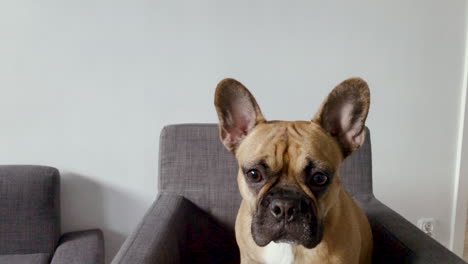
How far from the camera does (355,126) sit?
3.60 feet

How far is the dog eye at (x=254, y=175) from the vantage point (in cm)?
107

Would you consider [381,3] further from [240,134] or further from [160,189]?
[160,189]

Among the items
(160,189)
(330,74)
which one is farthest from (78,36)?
(330,74)

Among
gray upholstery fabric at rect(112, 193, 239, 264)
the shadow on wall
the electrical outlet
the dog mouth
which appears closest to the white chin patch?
the dog mouth

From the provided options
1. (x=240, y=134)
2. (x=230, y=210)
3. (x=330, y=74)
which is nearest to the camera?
(x=240, y=134)

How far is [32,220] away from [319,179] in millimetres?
1354

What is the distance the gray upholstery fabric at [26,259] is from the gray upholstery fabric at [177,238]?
0.68m

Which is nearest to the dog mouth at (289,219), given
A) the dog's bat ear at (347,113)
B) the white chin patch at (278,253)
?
the white chin patch at (278,253)

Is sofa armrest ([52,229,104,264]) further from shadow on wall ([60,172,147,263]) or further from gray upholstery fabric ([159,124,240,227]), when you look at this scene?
gray upholstery fabric ([159,124,240,227])

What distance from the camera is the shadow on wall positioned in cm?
191

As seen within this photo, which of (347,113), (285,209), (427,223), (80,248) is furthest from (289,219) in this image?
(427,223)

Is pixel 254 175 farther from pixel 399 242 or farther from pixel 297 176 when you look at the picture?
pixel 399 242

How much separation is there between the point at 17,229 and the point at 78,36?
3.01 ft

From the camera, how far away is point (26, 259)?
1.67 m
